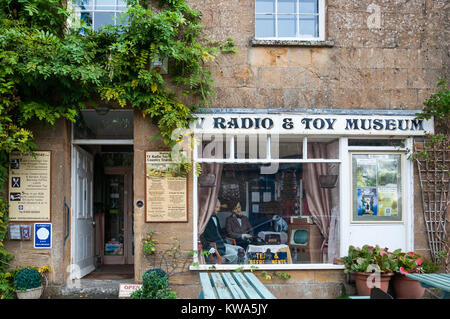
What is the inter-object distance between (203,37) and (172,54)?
0.91 m

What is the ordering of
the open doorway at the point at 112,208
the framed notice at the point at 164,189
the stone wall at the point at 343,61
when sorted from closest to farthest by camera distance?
the framed notice at the point at 164,189 → the stone wall at the point at 343,61 → the open doorway at the point at 112,208

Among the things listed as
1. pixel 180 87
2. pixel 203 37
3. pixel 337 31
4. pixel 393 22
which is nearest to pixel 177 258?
pixel 180 87

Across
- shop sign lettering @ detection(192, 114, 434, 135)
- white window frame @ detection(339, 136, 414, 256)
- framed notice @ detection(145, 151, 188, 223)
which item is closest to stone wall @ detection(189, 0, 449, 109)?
shop sign lettering @ detection(192, 114, 434, 135)

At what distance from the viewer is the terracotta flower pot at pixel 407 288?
6500 mm

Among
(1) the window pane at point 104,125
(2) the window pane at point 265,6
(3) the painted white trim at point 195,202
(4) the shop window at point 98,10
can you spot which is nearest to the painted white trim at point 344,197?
(3) the painted white trim at point 195,202

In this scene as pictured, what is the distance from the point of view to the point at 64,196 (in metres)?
6.90

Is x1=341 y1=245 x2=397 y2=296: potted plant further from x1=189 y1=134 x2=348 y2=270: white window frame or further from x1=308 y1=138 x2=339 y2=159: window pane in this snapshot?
x1=308 y1=138 x2=339 y2=159: window pane

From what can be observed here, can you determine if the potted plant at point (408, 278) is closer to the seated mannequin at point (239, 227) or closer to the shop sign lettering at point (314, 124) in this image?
the shop sign lettering at point (314, 124)

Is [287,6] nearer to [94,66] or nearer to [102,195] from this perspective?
[94,66]

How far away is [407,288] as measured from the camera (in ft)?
21.4

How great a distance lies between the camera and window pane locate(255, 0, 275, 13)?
289 inches

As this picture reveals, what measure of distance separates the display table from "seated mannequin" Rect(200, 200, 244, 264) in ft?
0.55

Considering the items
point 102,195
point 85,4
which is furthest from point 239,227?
point 85,4

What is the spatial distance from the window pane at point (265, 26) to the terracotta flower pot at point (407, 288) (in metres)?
4.42
